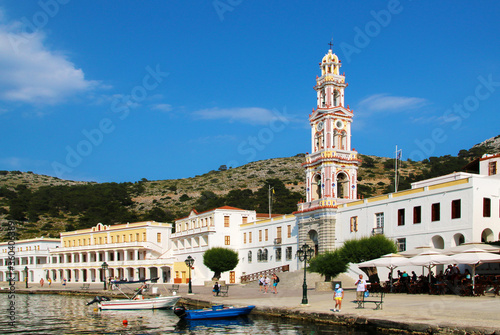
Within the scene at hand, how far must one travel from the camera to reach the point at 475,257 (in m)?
26.7

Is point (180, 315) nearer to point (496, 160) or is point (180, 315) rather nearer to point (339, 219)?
point (339, 219)

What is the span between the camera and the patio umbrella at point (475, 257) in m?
26.5

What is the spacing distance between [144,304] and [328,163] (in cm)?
2191

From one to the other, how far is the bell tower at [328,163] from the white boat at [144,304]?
52.6 ft

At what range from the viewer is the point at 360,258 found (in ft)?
119

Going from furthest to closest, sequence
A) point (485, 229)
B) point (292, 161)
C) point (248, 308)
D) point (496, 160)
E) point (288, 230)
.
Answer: point (292, 161) < point (288, 230) < point (496, 160) < point (485, 229) < point (248, 308)

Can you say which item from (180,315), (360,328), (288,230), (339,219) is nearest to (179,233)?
(288,230)

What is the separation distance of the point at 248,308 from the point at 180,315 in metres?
4.03

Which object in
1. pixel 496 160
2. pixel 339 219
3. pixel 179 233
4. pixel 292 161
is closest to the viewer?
pixel 496 160

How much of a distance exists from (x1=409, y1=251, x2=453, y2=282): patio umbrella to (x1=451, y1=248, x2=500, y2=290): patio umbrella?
0.58 meters

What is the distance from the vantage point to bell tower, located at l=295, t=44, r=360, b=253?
1874 inches

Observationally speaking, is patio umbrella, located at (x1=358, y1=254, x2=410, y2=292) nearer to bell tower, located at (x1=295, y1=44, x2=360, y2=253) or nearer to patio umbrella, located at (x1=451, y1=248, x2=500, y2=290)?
patio umbrella, located at (x1=451, y1=248, x2=500, y2=290)

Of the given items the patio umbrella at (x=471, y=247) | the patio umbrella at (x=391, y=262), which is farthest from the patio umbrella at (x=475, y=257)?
the patio umbrella at (x=391, y=262)

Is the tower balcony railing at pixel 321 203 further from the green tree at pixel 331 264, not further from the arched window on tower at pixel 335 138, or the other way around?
the green tree at pixel 331 264
